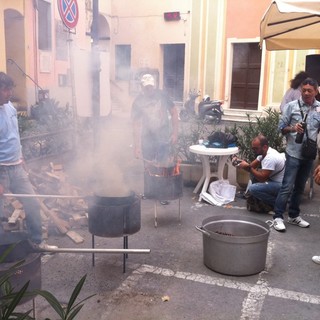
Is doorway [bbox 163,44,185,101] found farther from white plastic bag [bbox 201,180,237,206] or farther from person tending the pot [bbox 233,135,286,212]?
person tending the pot [bbox 233,135,286,212]

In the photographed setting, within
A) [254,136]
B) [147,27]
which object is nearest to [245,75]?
[147,27]

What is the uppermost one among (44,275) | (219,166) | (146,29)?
(146,29)

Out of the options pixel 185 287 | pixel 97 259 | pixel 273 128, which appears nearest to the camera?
pixel 185 287

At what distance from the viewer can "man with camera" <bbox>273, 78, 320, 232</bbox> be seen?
4570mm

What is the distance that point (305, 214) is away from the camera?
216 inches

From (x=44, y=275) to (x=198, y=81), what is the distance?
14309mm

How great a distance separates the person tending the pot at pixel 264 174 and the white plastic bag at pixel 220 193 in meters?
0.44

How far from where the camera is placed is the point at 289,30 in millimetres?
5512

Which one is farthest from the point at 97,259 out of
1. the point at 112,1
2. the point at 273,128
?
the point at 112,1

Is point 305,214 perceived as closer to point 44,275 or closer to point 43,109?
point 44,275

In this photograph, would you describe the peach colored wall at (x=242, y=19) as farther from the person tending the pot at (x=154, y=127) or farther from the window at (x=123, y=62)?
the person tending the pot at (x=154, y=127)

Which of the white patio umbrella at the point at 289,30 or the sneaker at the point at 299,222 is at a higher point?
the white patio umbrella at the point at 289,30

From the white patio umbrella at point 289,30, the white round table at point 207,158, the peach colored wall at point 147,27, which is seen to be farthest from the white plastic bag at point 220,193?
the peach colored wall at point 147,27

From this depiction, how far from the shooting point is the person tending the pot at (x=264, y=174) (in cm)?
512
